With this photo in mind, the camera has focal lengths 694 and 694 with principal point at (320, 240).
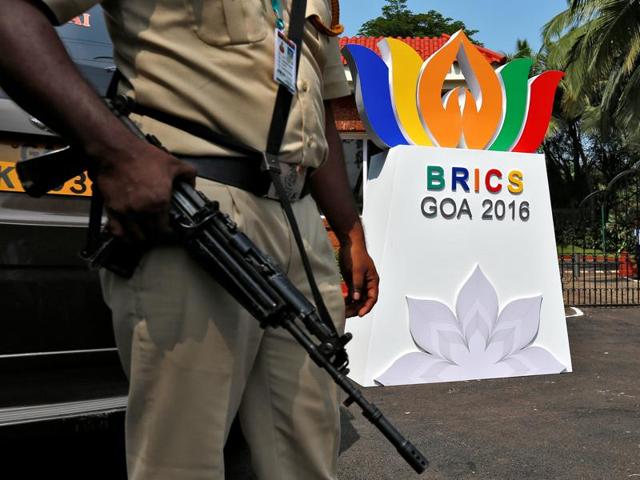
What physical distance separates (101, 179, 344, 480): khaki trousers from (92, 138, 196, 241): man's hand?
101 millimetres

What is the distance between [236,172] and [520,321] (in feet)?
14.7

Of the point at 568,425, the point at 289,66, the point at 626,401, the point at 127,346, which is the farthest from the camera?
the point at 626,401

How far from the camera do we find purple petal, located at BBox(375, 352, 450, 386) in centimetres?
496

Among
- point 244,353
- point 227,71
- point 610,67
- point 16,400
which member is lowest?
point 16,400

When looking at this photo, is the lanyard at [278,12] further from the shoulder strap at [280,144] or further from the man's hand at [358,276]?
the man's hand at [358,276]

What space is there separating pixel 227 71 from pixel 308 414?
71 cm

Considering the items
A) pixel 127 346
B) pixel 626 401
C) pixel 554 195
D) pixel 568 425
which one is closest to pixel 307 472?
pixel 127 346

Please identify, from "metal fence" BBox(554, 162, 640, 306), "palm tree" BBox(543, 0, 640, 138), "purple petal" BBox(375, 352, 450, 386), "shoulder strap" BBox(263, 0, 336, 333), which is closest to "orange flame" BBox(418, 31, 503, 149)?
"purple petal" BBox(375, 352, 450, 386)

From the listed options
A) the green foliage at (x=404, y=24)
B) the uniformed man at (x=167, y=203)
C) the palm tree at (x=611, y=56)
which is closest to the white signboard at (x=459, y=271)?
the uniformed man at (x=167, y=203)

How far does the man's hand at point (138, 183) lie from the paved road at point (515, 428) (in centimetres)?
224

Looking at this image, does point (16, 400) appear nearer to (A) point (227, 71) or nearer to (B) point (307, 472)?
(B) point (307, 472)

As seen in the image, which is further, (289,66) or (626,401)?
(626,401)

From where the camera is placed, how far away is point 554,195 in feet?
111

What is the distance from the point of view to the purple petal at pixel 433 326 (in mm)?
5031
